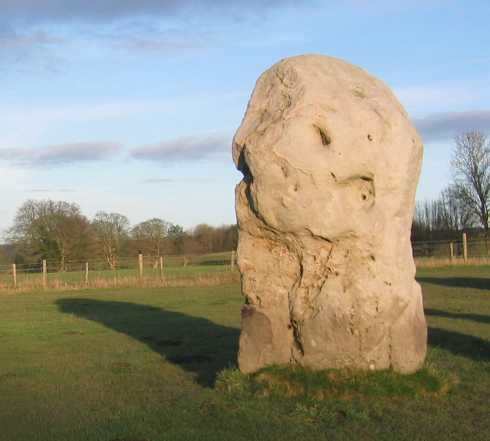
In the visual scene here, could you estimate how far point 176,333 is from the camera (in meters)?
15.4

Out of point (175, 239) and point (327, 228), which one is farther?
point (175, 239)

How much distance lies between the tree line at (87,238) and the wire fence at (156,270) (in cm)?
216

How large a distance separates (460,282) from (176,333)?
15293 mm

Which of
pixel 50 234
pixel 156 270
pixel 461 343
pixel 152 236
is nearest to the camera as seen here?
pixel 461 343

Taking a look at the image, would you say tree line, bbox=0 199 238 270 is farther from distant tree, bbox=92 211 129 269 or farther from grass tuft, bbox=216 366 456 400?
grass tuft, bbox=216 366 456 400

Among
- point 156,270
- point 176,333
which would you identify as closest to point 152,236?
point 156,270

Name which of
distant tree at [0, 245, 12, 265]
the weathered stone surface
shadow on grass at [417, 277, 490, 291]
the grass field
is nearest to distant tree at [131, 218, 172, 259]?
distant tree at [0, 245, 12, 265]

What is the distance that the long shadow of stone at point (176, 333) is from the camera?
11380 millimetres

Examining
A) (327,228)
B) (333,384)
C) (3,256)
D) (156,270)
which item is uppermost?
(3,256)

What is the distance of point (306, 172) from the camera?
8.29 metres

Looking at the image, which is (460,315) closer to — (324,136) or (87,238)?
(324,136)

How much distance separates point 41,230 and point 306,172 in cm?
6066

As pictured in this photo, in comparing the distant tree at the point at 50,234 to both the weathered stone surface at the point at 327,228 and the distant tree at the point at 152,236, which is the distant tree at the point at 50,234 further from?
the weathered stone surface at the point at 327,228

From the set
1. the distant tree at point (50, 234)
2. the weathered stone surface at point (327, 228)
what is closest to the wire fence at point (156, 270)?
the distant tree at point (50, 234)
